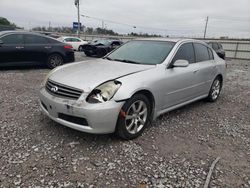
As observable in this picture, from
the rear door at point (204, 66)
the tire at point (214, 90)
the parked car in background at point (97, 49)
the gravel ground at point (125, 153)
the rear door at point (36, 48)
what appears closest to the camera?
the gravel ground at point (125, 153)

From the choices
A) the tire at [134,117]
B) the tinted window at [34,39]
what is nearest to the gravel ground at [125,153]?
the tire at [134,117]

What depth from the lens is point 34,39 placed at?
27.8ft

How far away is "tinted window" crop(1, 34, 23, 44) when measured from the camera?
7.88 meters

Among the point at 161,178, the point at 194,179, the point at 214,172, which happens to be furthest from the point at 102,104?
the point at 214,172

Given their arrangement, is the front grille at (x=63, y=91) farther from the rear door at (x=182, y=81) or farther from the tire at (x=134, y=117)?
the rear door at (x=182, y=81)

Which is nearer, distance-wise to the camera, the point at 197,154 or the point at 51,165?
the point at 51,165

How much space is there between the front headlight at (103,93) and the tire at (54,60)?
6.46 metres

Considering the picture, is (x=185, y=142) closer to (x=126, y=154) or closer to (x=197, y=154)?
(x=197, y=154)

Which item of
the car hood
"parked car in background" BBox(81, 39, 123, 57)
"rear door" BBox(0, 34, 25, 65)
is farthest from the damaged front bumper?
"parked car in background" BBox(81, 39, 123, 57)

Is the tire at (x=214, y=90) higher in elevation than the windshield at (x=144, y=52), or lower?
lower

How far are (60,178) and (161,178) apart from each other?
3.70 feet

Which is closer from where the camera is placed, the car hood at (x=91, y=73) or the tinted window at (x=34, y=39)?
the car hood at (x=91, y=73)

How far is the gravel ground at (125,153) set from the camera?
8.51ft

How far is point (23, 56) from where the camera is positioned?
820cm
